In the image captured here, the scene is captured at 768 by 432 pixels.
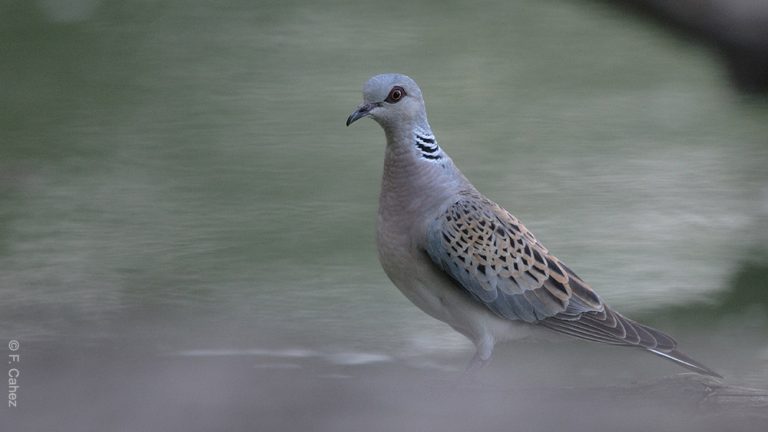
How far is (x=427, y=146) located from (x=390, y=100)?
0.51 feet

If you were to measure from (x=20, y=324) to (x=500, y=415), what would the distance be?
3446mm

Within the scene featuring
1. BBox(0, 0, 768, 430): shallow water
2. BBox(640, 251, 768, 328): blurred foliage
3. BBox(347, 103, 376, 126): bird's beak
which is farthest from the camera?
BBox(640, 251, 768, 328): blurred foliage

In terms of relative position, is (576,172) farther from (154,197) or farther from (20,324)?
(20,324)

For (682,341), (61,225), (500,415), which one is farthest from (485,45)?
(500,415)

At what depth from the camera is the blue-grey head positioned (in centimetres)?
277

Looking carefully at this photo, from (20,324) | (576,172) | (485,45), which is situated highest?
(485,45)

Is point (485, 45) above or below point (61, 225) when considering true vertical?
above

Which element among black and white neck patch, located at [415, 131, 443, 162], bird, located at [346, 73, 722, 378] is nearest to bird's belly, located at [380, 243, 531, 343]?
bird, located at [346, 73, 722, 378]

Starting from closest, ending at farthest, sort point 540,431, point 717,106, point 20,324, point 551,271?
point 540,431 → point 551,271 → point 20,324 → point 717,106

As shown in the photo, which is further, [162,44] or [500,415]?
[162,44]

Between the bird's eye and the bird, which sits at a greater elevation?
the bird's eye

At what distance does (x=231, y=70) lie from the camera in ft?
27.1

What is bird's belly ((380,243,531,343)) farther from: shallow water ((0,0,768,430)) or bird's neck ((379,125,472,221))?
shallow water ((0,0,768,430))

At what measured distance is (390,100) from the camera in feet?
9.14
